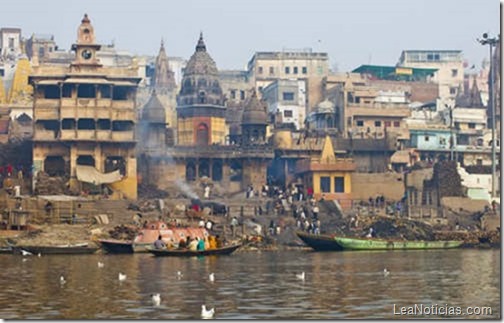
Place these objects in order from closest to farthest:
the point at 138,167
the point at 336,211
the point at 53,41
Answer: the point at 336,211, the point at 138,167, the point at 53,41

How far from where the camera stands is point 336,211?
69625 millimetres

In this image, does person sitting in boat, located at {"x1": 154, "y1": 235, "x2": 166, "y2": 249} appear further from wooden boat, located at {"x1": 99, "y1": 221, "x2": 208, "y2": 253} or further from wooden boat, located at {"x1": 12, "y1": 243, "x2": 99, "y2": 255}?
wooden boat, located at {"x1": 12, "y1": 243, "x2": 99, "y2": 255}

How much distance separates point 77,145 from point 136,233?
16.5 m

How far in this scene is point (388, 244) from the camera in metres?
60.5

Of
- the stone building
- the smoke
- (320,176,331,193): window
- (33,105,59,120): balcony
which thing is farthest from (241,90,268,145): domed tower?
(33,105,59,120): balcony

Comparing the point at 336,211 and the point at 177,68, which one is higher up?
the point at 177,68

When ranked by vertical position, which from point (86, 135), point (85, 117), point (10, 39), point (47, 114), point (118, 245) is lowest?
point (118, 245)

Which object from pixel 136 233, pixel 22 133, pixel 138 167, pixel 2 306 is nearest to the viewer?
pixel 2 306

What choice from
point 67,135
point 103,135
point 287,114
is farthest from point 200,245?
point 287,114

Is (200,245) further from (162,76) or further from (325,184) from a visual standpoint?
(162,76)

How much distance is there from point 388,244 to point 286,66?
195 ft

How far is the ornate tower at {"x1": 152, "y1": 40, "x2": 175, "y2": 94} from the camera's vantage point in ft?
384

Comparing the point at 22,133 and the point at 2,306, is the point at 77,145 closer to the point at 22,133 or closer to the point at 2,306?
the point at 22,133

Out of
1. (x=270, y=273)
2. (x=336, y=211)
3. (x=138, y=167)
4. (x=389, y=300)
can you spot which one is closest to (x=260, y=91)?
(x=138, y=167)
